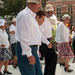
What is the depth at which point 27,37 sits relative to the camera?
239cm

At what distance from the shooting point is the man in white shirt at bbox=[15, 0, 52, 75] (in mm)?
2381

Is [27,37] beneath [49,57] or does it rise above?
above

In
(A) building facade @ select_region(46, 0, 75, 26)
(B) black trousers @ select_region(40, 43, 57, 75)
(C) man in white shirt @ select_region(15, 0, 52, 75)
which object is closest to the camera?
(C) man in white shirt @ select_region(15, 0, 52, 75)

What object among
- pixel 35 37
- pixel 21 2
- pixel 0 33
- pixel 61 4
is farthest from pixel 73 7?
pixel 35 37

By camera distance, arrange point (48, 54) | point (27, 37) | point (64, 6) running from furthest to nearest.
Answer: point (64, 6) < point (48, 54) < point (27, 37)

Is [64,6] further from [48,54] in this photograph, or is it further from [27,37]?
[27,37]

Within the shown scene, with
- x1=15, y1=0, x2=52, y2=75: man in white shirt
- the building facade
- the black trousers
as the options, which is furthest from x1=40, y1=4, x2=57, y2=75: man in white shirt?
the building facade

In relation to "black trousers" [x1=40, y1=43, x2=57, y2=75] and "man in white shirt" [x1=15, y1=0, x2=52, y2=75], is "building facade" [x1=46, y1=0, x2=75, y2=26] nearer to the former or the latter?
"black trousers" [x1=40, y1=43, x2=57, y2=75]

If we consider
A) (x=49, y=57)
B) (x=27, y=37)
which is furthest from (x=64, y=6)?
(x=27, y=37)

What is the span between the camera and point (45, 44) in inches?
155

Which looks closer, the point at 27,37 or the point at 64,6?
the point at 27,37

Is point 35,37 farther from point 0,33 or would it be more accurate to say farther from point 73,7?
point 73,7

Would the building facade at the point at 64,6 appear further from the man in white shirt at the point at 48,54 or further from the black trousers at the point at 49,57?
the black trousers at the point at 49,57

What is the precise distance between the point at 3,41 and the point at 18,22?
8.59 feet
